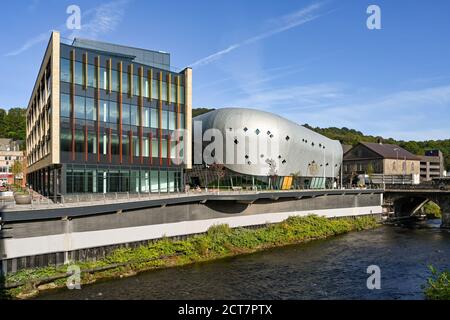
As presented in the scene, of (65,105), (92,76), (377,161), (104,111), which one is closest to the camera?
(65,105)

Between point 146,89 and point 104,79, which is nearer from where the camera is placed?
point 104,79

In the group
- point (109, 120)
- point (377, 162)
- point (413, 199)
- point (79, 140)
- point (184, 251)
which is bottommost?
point (184, 251)

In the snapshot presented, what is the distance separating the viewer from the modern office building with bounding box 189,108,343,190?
81.6 metres

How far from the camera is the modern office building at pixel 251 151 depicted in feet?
268

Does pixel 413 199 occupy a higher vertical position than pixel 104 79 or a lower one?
lower

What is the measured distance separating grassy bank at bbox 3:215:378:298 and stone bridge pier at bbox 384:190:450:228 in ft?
67.5

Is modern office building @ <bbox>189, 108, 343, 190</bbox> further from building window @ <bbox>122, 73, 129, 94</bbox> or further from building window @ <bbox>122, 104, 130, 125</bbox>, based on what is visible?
building window @ <bbox>122, 73, 129, 94</bbox>

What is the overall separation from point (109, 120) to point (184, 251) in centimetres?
1850

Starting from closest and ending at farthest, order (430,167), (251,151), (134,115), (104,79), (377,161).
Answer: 1. (104,79)
2. (134,115)
3. (251,151)
4. (377,161)
5. (430,167)

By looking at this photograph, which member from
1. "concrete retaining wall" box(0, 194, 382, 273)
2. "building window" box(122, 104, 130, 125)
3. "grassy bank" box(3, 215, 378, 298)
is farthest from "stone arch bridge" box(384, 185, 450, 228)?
"building window" box(122, 104, 130, 125)

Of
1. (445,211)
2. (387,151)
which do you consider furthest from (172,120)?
(387,151)

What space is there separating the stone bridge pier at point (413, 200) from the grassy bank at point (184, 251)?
20561 mm

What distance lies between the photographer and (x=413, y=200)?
89438 mm

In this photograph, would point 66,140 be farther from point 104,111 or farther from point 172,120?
point 172,120
